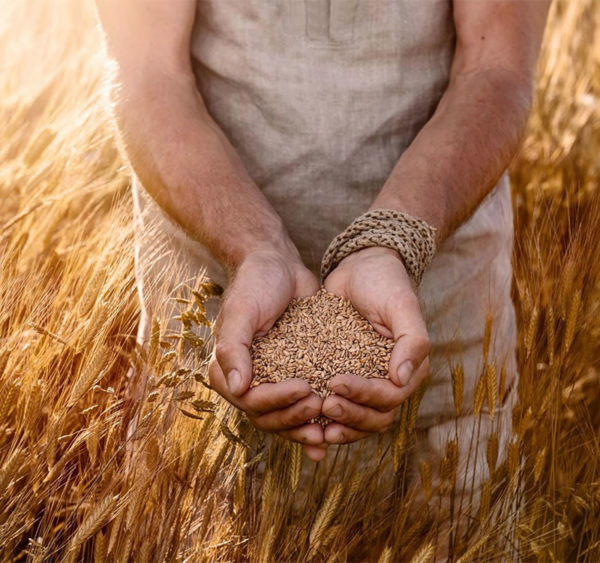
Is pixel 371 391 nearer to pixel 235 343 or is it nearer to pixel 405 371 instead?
pixel 405 371

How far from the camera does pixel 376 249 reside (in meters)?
1.43

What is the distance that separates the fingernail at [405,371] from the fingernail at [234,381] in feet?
0.75

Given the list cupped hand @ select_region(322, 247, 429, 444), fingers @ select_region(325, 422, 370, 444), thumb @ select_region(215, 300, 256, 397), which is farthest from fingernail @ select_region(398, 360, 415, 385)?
thumb @ select_region(215, 300, 256, 397)

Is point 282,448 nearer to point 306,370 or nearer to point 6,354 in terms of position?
point 306,370

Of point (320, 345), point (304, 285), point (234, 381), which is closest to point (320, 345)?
point (320, 345)

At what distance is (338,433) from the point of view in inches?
49.6

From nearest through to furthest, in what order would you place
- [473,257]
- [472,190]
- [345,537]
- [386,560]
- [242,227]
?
1. [386,560]
2. [345,537]
3. [242,227]
4. [472,190]
5. [473,257]

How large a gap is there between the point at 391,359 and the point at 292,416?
0.17 metres

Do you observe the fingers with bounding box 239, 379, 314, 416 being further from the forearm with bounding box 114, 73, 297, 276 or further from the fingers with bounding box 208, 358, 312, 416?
the forearm with bounding box 114, 73, 297, 276

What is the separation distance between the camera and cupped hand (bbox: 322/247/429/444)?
4.09 feet

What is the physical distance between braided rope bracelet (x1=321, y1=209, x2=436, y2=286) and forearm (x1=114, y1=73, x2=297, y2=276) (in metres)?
0.12

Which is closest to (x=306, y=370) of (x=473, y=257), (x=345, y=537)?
(x=345, y=537)

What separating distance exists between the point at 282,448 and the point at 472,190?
613mm

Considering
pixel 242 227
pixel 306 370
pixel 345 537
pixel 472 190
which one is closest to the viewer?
pixel 345 537
